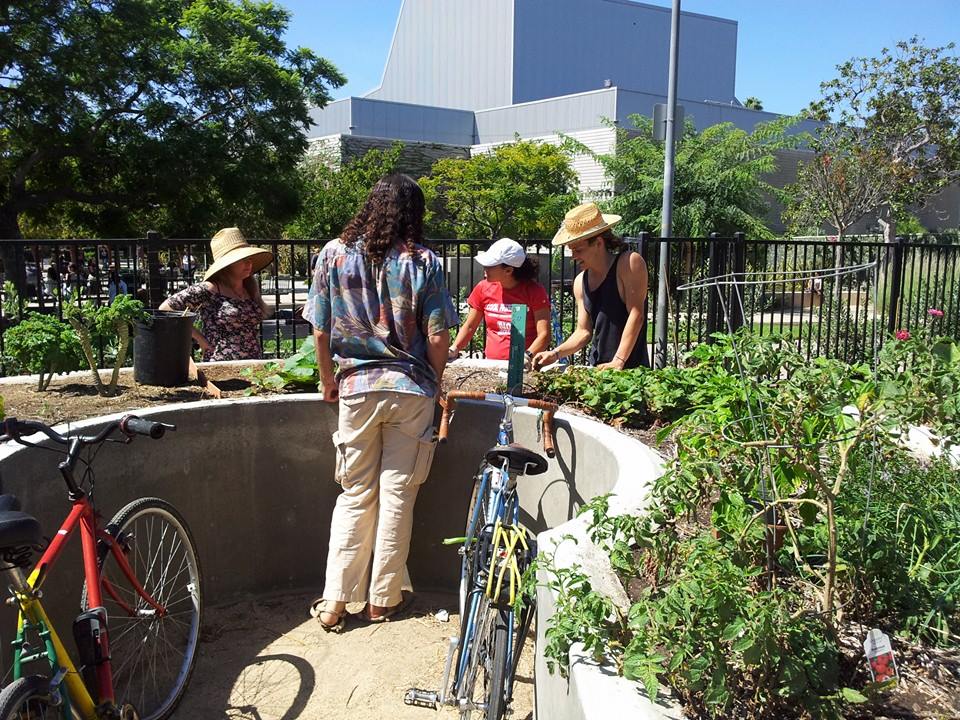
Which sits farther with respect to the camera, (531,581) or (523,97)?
(523,97)

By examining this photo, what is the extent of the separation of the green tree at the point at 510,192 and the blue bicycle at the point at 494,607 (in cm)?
2659

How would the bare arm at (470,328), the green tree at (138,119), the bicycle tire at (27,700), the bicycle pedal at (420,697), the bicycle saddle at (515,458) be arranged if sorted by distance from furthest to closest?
1. the green tree at (138,119)
2. the bare arm at (470,328)
3. the bicycle saddle at (515,458)
4. the bicycle pedal at (420,697)
5. the bicycle tire at (27,700)

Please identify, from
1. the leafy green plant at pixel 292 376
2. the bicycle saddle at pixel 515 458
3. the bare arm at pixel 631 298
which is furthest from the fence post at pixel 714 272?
the bicycle saddle at pixel 515 458

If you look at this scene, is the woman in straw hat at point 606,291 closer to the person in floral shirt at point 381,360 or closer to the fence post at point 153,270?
the person in floral shirt at point 381,360

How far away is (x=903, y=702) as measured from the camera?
7.14 ft

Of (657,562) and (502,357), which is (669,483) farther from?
(502,357)

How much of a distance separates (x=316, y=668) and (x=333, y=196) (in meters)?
28.3

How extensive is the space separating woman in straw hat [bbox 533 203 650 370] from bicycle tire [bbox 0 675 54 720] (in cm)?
313

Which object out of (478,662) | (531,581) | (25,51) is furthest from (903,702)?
(25,51)

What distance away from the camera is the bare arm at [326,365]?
446cm

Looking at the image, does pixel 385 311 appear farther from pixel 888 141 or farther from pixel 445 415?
pixel 888 141

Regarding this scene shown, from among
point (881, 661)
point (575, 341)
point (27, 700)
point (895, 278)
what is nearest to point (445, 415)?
point (575, 341)

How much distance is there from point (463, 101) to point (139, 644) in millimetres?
60123

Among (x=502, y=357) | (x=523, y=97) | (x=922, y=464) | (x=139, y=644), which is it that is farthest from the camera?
(x=523, y=97)
